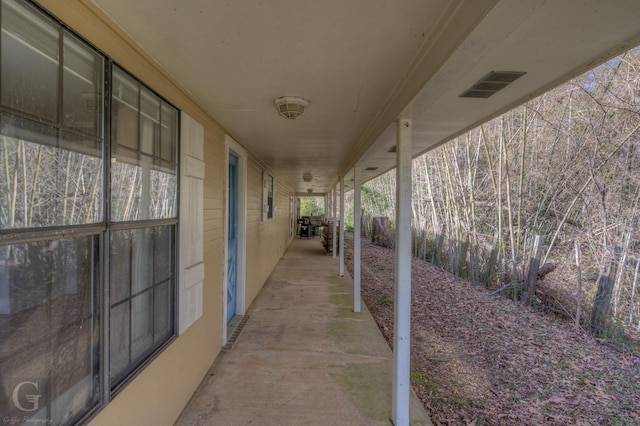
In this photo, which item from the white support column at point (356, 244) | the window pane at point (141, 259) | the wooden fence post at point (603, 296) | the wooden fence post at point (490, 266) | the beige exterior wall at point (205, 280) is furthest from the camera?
the wooden fence post at point (490, 266)

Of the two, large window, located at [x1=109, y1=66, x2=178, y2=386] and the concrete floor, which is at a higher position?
large window, located at [x1=109, y1=66, x2=178, y2=386]

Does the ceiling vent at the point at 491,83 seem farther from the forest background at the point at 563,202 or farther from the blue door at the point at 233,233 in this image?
the blue door at the point at 233,233

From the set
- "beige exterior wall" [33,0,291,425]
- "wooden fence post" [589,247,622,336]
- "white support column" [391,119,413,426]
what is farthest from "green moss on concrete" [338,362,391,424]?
"wooden fence post" [589,247,622,336]

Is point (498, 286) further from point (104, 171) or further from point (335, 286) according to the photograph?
point (104, 171)

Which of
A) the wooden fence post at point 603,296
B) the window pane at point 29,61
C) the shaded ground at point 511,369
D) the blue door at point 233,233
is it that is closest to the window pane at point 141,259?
the window pane at point 29,61

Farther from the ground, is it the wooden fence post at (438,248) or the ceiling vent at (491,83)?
the ceiling vent at (491,83)

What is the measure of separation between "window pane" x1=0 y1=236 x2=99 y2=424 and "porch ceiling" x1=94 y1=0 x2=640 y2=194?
3.56ft

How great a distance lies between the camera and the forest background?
379cm

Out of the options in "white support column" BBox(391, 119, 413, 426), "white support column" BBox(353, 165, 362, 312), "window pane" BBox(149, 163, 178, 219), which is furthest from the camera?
"white support column" BBox(353, 165, 362, 312)

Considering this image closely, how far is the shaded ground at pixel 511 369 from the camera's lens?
246cm

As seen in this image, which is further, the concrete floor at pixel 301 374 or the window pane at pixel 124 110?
the concrete floor at pixel 301 374

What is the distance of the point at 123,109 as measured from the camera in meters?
1.56

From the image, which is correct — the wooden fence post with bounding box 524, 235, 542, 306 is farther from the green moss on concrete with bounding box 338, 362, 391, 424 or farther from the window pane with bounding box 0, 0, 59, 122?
the window pane with bounding box 0, 0, 59, 122

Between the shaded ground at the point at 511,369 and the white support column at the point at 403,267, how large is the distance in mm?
497
